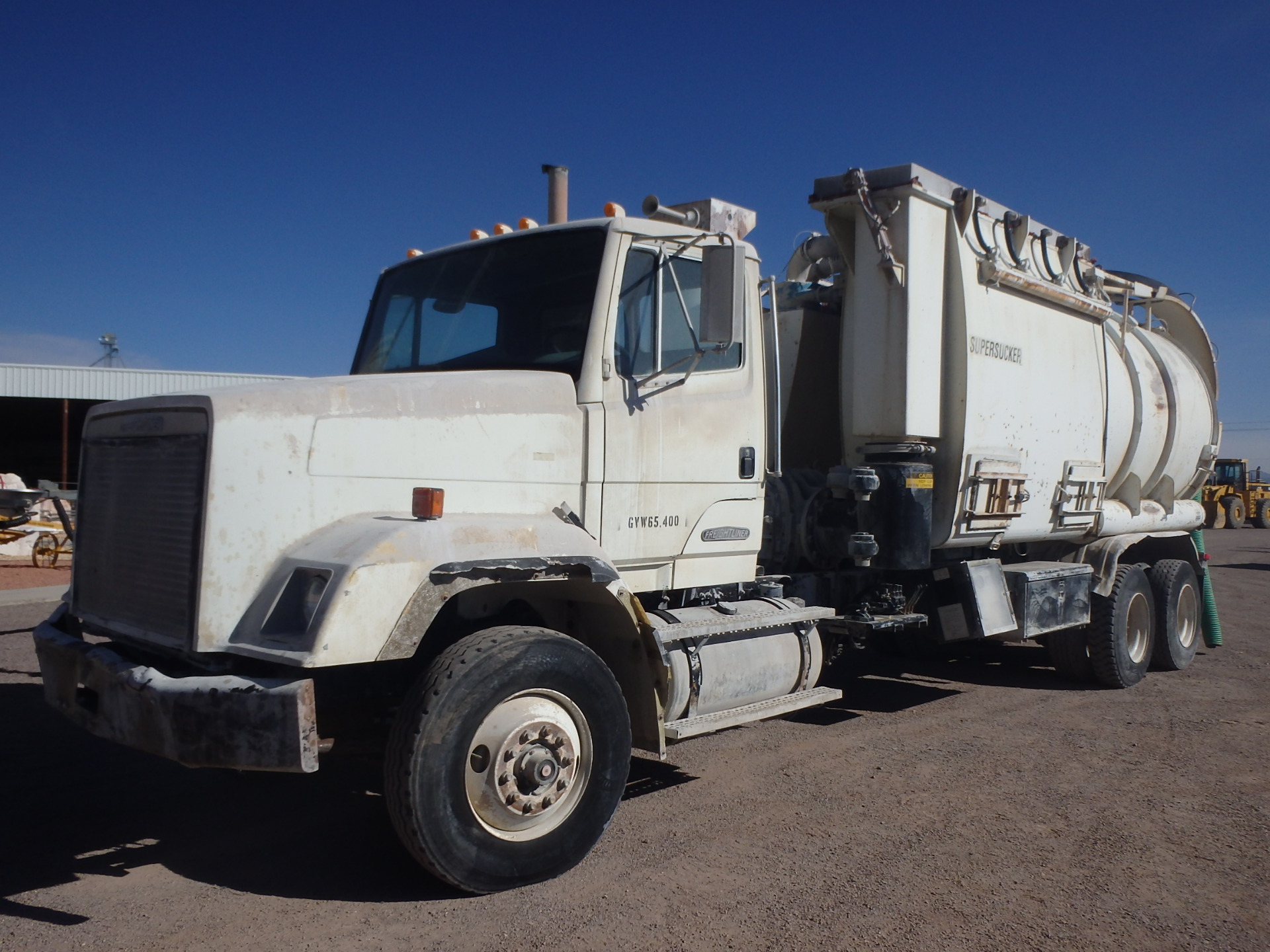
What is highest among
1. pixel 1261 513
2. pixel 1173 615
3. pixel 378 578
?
pixel 1261 513

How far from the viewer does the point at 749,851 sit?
14.6 ft

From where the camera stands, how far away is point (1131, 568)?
28.6 ft

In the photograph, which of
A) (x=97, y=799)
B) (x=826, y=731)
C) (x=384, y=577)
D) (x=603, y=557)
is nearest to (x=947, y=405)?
(x=826, y=731)

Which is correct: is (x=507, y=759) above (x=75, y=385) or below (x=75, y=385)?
below

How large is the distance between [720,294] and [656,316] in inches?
14.9

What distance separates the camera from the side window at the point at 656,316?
192 inches

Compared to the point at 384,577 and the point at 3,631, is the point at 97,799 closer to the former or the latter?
the point at 384,577

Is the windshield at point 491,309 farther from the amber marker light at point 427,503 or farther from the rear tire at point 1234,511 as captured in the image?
the rear tire at point 1234,511

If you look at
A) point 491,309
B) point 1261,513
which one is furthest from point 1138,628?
point 1261,513

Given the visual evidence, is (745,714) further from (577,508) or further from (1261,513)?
(1261,513)

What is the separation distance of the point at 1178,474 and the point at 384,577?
896cm

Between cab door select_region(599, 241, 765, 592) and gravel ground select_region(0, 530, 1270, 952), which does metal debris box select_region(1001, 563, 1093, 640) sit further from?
cab door select_region(599, 241, 765, 592)

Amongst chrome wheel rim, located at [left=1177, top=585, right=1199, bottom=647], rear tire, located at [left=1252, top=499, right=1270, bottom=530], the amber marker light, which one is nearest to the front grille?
the amber marker light

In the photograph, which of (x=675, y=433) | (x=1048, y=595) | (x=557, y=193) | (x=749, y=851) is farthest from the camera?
(x=1048, y=595)
